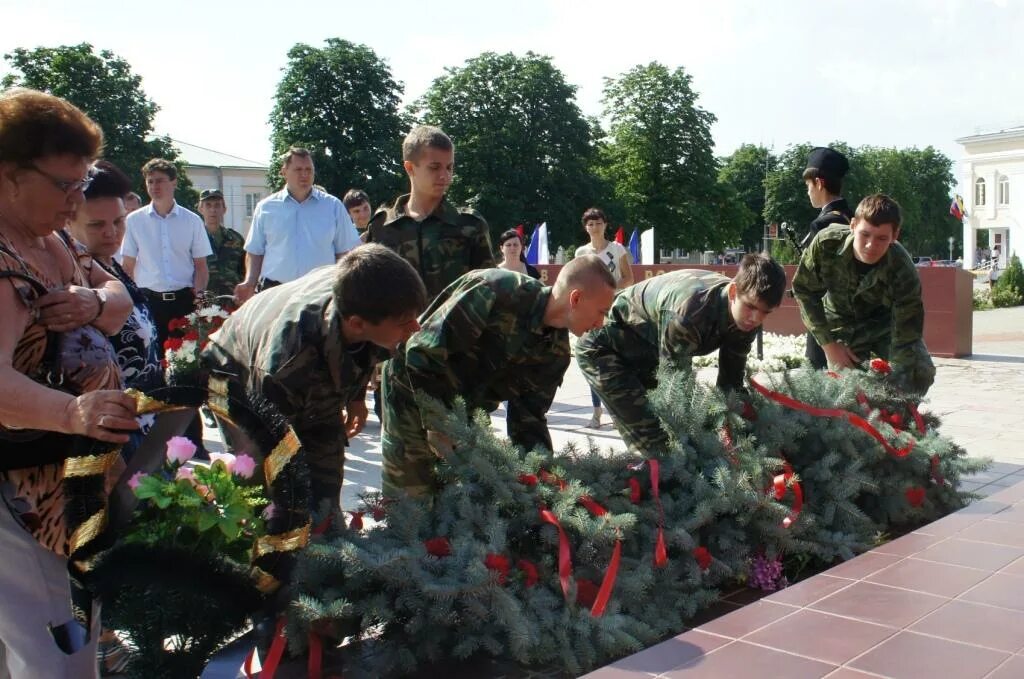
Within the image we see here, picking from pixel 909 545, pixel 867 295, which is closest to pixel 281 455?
pixel 909 545

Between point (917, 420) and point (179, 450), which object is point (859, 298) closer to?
A: point (917, 420)

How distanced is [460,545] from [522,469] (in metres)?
0.46

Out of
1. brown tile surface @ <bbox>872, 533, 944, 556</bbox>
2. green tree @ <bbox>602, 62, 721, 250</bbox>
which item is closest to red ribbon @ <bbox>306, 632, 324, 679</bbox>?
brown tile surface @ <bbox>872, 533, 944, 556</bbox>

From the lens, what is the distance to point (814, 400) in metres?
4.65

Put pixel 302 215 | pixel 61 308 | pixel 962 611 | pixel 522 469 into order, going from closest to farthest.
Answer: pixel 61 308 → pixel 962 611 → pixel 522 469 → pixel 302 215

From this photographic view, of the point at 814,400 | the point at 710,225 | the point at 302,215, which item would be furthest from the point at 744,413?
the point at 710,225

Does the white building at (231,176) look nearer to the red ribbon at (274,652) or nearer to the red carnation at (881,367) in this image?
the red carnation at (881,367)

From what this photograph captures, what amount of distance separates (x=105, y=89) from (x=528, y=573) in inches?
1440

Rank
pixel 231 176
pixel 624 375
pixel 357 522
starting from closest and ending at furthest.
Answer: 1. pixel 357 522
2. pixel 624 375
3. pixel 231 176

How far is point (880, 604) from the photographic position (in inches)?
124

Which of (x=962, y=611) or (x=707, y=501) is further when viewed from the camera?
(x=707, y=501)

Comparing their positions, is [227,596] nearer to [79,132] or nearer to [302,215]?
[79,132]

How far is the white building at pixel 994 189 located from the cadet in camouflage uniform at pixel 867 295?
6427 centimetres

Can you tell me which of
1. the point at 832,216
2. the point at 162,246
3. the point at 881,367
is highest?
the point at 832,216
